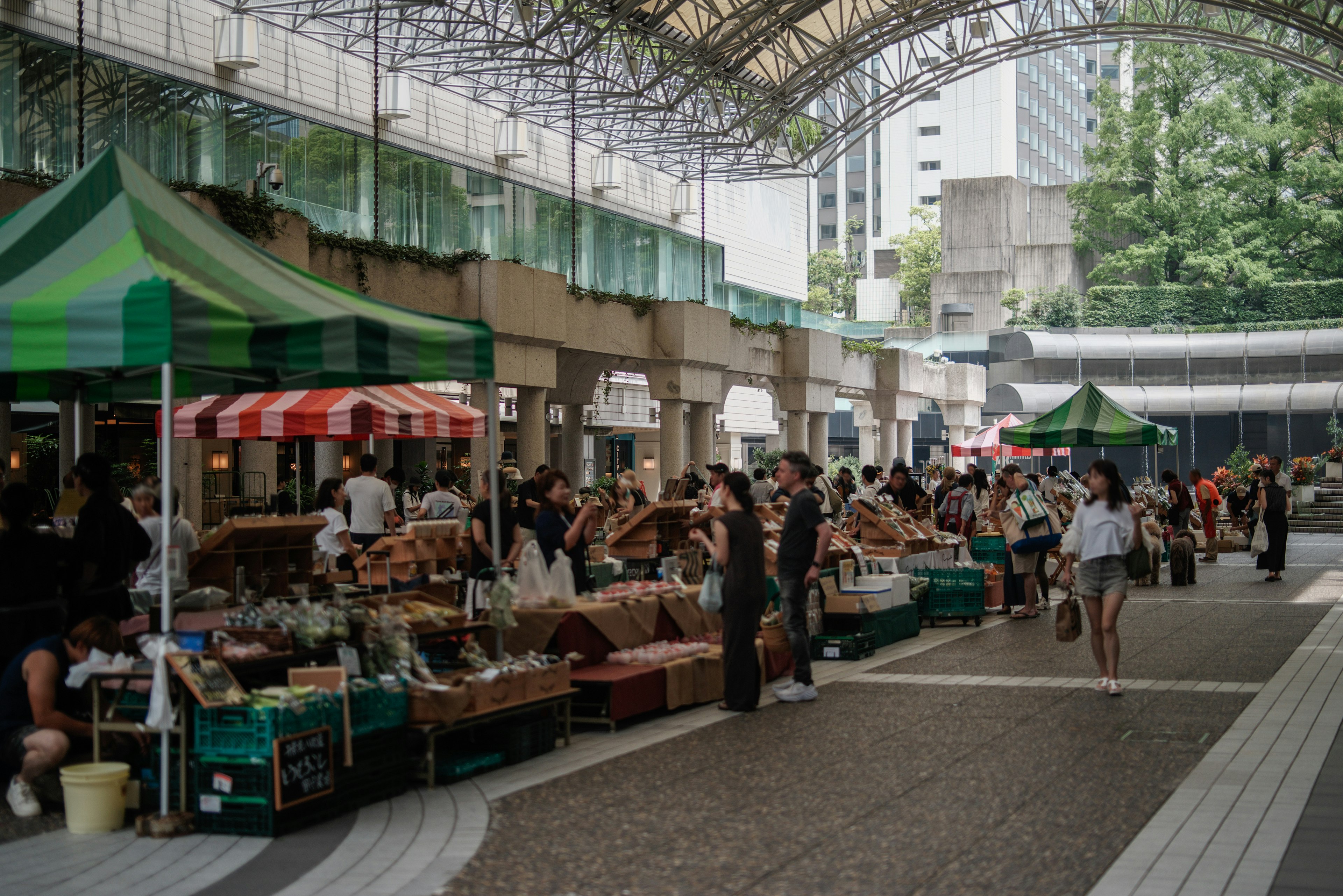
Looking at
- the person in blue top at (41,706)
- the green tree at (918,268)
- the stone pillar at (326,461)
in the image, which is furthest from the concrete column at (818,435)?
the green tree at (918,268)

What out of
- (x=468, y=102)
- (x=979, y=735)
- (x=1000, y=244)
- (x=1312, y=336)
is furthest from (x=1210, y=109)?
(x=979, y=735)

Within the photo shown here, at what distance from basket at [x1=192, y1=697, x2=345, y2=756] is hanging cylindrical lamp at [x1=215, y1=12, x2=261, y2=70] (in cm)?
1887

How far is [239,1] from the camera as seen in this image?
22516mm

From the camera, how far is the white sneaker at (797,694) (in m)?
9.41

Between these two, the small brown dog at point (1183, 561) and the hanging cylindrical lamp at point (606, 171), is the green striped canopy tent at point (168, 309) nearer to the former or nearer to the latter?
the small brown dog at point (1183, 561)

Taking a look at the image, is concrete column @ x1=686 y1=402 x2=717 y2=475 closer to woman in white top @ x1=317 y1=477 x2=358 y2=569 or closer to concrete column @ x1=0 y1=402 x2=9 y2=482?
concrete column @ x1=0 y1=402 x2=9 y2=482

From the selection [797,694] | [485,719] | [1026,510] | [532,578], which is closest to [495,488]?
[532,578]

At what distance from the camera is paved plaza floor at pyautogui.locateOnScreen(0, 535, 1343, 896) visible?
527cm

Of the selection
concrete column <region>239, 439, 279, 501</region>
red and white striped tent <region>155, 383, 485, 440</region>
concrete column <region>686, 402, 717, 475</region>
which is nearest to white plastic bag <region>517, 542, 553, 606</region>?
red and white striped tent <region>155, 383, 485, 440</region>

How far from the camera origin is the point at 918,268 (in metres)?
81.1

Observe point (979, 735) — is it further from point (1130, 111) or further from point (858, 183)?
point (858, 183)

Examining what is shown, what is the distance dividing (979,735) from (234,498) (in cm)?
2002

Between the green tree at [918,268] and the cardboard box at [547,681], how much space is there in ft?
240

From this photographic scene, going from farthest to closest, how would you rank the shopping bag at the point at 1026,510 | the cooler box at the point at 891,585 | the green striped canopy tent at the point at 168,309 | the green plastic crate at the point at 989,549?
Answer: 1. the green plastic crate at the point at 989,549
2. the shopping bag at the point at 1026,510
3. the cooler box at the point at 891,585
4. the green striped canopy tent at the point at 168,309
